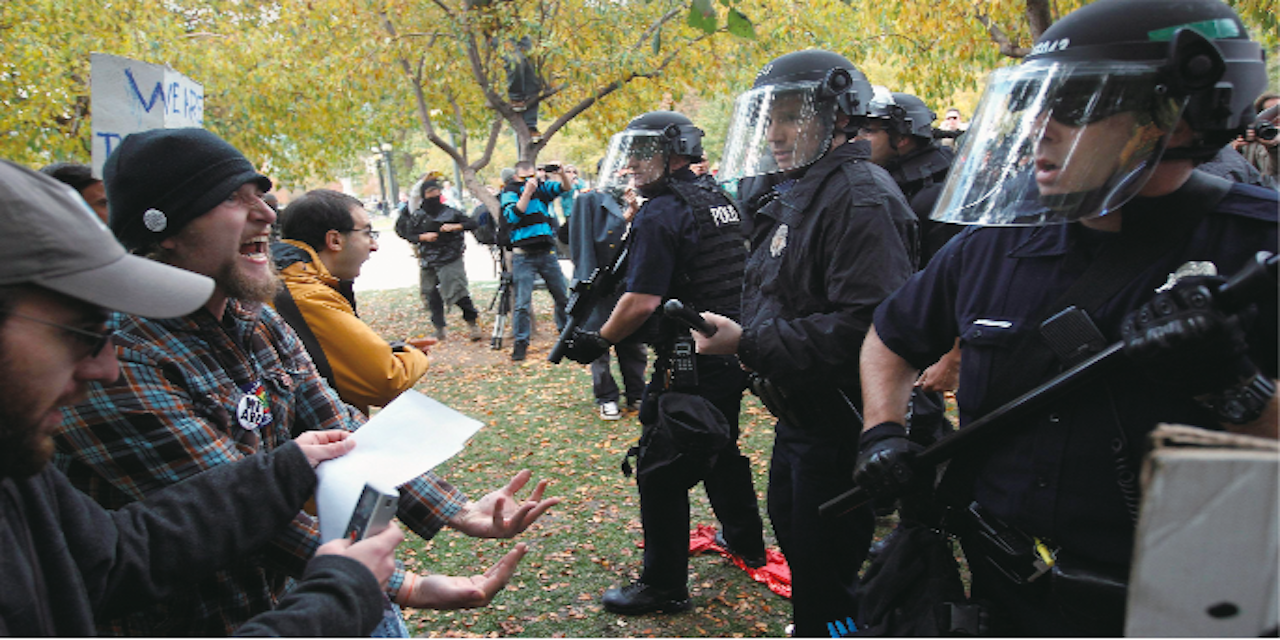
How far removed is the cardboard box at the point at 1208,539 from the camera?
0.63 m

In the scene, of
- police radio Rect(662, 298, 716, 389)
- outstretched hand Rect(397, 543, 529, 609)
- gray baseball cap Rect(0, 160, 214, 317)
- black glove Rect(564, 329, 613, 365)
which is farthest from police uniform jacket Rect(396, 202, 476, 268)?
gray baseball cap Rect(0, 160, 214, 317)

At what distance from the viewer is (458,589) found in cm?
194

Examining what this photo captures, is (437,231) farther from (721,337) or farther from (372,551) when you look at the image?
(372,551)

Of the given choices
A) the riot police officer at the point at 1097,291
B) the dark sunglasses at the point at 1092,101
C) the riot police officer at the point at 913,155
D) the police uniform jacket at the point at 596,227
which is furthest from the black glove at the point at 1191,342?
the police uniform jacket at the point at 596,227

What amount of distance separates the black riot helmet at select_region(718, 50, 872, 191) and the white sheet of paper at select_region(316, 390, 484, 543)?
6.38ft

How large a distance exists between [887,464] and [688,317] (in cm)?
99

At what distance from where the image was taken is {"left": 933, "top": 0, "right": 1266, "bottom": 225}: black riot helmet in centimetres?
155

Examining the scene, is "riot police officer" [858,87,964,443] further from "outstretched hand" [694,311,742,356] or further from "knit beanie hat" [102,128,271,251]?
"knit beanie hat" [102,128,271,251]

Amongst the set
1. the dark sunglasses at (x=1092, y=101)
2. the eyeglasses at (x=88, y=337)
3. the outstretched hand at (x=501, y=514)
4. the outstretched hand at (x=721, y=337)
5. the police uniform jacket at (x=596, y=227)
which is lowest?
the police uniform jacket at (x=596, y=227)

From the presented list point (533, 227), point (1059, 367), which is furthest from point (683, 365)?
point (533, 227)

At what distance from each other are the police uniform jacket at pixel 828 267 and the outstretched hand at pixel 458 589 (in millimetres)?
1223

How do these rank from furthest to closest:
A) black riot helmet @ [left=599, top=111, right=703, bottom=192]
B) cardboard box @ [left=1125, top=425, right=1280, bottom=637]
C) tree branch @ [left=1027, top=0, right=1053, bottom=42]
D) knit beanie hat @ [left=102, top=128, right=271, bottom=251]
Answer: tree branch @ [left=1027, top=0, right=1053, bottom=42], black riot helmet @ [left=599, top=111, right=703, bottom=192], knit beanie hat @ [left=102, top=128, right=271, bottom=251], cardboard box @ [left=1125, top=425, right=1280, bottom=637]

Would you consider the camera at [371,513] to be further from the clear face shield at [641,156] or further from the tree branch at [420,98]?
the tree branch at [420,98]

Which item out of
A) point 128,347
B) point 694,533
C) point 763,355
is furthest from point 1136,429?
point 694,533
